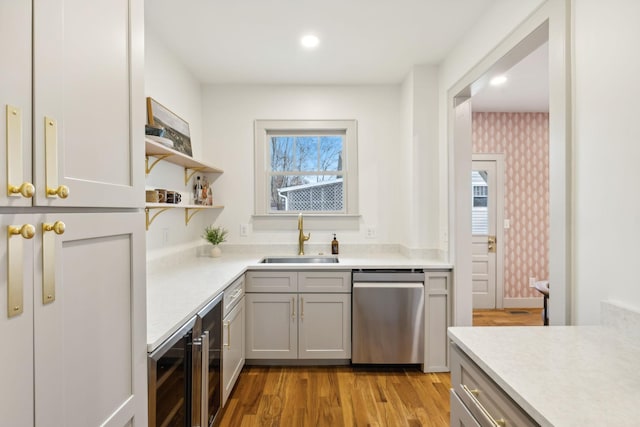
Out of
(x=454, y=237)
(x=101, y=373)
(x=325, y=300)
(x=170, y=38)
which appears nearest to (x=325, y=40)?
(x=170, y=38)

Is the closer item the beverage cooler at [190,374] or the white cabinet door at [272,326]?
the beverage cooler at [190,374]

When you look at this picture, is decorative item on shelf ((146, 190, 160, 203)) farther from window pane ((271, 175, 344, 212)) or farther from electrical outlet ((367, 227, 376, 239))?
electrical outlet ((367, 227, 376, 239))

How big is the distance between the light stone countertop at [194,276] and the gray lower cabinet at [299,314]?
0.10 meters

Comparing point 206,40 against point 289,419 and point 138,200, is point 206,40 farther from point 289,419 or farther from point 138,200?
point 289,419

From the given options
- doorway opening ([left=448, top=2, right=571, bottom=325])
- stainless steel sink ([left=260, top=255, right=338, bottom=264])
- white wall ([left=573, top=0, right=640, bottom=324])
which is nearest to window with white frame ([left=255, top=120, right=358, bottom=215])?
stainless steel sink ([left=260, top=255, right=338, bottom=264])

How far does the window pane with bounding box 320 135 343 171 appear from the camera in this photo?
3.43m

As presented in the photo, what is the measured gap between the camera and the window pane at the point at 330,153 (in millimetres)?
3434

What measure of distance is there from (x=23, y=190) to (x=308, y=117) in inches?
115

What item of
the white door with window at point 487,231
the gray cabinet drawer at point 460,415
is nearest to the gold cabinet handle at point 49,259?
the gray cabinet drawer at point 460,415

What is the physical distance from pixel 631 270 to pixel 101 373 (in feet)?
5.52

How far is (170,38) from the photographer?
8.05ft

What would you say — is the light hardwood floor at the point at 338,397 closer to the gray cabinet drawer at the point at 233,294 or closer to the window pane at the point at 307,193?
the gray cabinet drawer at the point at 233,294

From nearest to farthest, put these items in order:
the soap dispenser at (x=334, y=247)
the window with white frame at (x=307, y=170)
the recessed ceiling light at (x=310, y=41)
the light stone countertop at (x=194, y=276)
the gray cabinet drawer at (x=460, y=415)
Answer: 1. the gray cabinet drawer at (x=460, y=415)
2. the light stone countertop at (x=194, y=276)
3. the recessed ceiling light at (x=310, y=41)
4. the soap dispenser at (x=334, y=247)
5. the window with white frame at (x=307, y=170)

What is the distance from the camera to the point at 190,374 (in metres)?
1.52
